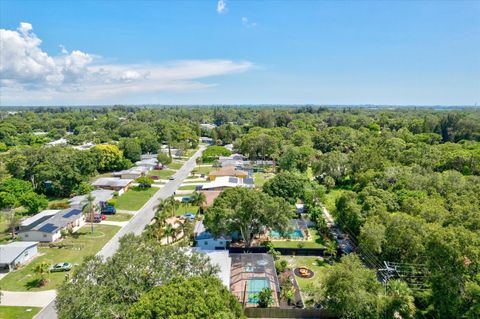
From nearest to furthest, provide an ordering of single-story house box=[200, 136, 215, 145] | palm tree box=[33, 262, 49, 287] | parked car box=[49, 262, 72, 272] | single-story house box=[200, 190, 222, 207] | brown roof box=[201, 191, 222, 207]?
palm tree box=[33, 262, 49, 287], parked car box=[49, 262, 72, 272], single-story house box=[200, 190, 222, 207], brown roof box=[201, 191, 222, 207], single-story house box=[200, 136, 215, 145]

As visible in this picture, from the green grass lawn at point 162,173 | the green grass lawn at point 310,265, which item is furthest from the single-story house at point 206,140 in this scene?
the green grass lawn at point 310,265

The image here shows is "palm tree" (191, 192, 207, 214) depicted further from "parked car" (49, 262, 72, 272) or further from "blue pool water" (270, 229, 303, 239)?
"parked car" (49, 262, 72, 272)

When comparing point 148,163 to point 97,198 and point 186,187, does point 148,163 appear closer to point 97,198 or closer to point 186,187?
point 186,187

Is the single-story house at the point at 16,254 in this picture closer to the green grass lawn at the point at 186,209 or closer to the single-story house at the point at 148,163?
the green grass lawn at the point at 186,209

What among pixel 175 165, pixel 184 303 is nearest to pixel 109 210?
pixel 184 303

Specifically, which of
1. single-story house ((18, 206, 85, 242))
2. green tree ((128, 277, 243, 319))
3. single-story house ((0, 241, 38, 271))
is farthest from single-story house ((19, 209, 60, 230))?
green tree ((128, 277, 243, 319))
